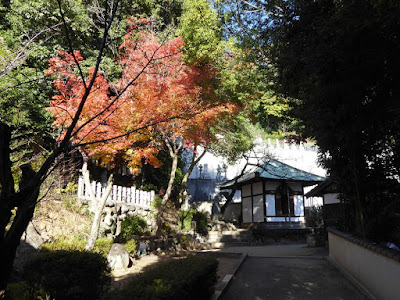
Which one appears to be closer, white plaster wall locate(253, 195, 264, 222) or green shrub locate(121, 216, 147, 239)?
green shrub locate(121, 216, 147, 239)

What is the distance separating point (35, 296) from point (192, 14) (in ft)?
37.2

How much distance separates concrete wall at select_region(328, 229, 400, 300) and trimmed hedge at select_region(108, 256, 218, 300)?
9.58 feet

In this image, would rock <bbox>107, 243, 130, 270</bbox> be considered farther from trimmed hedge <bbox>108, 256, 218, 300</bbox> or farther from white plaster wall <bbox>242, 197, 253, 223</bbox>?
white plaster wall <bbox>242, 197, 253, 223</bbox>

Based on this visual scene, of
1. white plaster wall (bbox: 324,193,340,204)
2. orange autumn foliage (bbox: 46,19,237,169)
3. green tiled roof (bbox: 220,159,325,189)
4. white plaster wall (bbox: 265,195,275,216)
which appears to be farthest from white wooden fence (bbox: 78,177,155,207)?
white plaster wall (bbox: 324,193,340,204)

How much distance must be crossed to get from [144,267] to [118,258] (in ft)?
3.16

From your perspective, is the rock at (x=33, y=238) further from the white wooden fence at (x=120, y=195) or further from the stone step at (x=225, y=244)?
the stone step at (x=225, y=244)

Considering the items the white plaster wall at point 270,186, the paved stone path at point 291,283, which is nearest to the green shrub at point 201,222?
the white plaster wall at point 270,186

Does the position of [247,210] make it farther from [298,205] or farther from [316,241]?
[316,241]

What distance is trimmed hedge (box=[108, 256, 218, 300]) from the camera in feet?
11.4

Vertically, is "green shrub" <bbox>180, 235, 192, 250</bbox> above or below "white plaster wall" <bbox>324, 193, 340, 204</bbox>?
below

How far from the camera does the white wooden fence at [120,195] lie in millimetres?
11578

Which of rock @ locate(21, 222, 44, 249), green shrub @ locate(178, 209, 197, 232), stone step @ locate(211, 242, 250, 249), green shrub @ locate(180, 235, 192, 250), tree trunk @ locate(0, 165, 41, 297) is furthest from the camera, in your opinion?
green shrub @ locate(178, 209, 197, 232)

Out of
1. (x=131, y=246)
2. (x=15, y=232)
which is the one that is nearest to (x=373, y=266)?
(x=15, y=232)

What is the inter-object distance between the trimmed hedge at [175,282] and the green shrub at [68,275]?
786 millimetres
